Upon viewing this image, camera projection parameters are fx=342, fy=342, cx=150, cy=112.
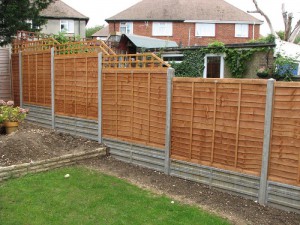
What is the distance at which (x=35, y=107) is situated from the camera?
1043 centimetres

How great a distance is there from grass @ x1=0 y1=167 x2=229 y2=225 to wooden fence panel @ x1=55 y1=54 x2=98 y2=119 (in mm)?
2486

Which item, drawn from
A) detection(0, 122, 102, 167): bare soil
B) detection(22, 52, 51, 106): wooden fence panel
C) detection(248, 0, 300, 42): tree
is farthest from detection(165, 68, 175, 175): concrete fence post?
detection(248, 0, 300, 42): tree

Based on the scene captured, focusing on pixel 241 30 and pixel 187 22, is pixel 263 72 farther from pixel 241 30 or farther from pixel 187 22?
pixel 241 30

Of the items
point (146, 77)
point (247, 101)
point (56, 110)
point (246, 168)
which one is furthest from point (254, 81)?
point (56, 110)

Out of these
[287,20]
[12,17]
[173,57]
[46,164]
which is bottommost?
[46,164]

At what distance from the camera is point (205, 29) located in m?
32.4

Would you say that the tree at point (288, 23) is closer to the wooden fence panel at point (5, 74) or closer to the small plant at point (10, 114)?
the wooden fence panel at point (5, 74)

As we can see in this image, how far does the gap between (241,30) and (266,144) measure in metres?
30.2

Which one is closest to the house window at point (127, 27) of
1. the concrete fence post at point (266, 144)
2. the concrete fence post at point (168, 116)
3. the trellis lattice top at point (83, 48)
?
the trellis lattice top at point (83, 48)

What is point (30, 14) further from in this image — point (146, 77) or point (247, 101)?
point (247, 101)

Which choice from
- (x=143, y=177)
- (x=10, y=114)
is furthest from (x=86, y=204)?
(x=10, y=114)

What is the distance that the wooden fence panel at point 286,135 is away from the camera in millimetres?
4934

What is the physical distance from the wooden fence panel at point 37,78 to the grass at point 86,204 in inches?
157

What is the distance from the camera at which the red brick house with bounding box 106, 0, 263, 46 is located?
32.1m
